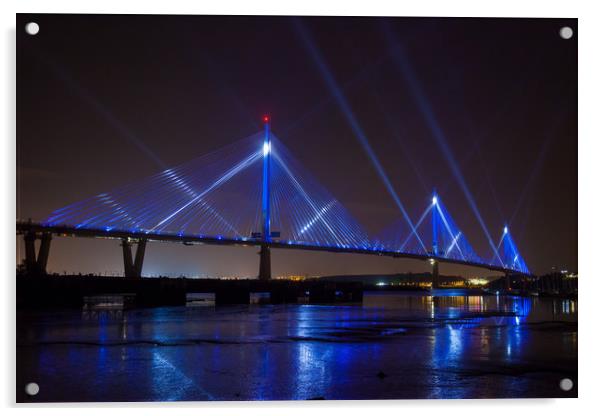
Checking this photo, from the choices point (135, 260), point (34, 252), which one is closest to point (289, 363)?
point (34, 252)

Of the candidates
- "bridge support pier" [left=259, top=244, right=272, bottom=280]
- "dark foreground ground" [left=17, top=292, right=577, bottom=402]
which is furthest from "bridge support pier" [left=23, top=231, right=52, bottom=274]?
"bridge support pier" [left=259, top=244, right=272, bottom=280]

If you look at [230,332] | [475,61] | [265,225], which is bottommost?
[230,332]

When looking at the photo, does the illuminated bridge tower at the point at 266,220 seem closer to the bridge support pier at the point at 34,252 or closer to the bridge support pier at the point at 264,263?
the bridge support pier at the point at 264,263

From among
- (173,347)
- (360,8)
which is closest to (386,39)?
(360,8)

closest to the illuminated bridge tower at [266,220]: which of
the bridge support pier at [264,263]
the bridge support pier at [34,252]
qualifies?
the bridge support pier at [264,263]

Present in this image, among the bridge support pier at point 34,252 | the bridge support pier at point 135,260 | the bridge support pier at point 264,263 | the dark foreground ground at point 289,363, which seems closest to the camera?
the dark foreground ground at point 289,363

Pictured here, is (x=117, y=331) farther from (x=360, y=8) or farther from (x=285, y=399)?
(x=360, y=8)
